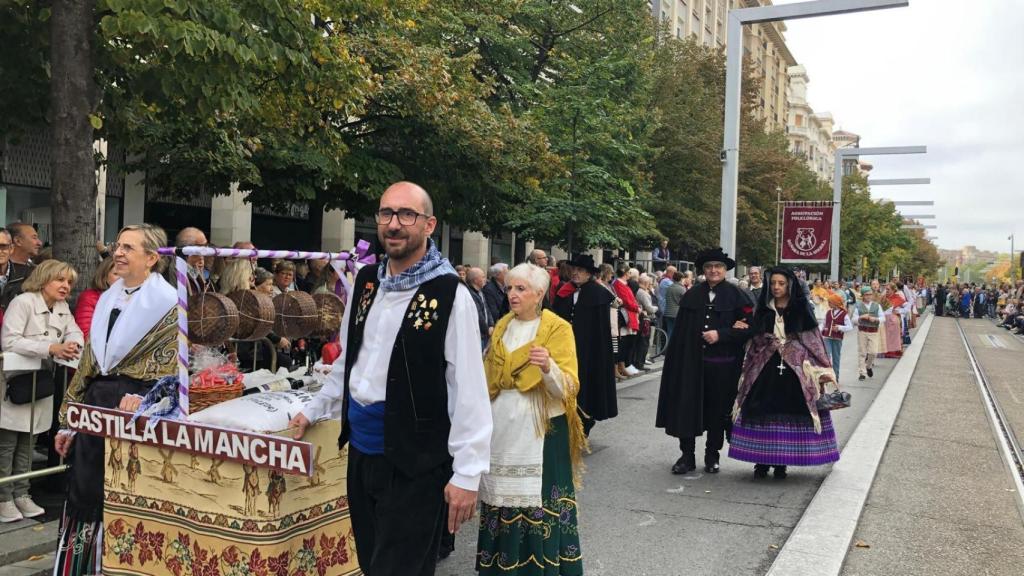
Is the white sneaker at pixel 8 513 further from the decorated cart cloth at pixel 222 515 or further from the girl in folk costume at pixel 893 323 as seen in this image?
the girl in folk costume at pixel 893 323

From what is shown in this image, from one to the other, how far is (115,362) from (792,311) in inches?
213

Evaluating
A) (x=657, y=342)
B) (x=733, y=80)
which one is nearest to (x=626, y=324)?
(x=733, y=80)

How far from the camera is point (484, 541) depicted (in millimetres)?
4250

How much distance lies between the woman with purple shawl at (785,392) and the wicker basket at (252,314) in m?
4.27

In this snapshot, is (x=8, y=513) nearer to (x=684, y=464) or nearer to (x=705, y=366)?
(x=684, y=464)

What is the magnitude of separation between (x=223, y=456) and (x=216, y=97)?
481cm

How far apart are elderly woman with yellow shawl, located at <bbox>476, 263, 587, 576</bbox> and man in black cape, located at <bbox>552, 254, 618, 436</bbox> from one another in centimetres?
320

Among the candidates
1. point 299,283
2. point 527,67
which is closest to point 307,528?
point 299,283

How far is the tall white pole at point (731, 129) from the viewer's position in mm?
12555

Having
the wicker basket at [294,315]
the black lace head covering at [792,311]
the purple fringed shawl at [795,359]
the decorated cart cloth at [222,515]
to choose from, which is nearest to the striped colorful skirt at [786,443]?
the purple fringed shawl at [795,359]

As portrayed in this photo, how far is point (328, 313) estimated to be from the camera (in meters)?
5.35

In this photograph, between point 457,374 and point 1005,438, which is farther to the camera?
point 1005,438

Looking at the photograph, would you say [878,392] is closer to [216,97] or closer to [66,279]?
[216,97]

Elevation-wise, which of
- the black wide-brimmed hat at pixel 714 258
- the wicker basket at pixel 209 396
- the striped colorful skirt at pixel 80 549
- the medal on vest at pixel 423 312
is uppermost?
the black wide-brimmed hat at pixel 714 258
